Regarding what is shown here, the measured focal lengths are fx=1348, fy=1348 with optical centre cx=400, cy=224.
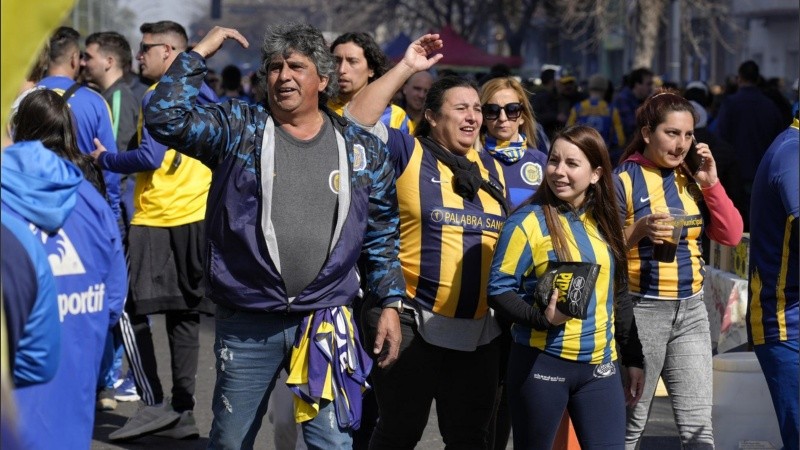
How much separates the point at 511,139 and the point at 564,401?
4.91 ft

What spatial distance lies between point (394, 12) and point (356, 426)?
45687 millimetres

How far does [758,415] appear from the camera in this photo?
6348 millimetres

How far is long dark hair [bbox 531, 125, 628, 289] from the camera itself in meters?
5.04

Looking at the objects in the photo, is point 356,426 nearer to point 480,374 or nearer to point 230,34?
point 480,374

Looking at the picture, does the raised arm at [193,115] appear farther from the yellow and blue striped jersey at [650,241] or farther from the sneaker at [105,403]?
the sneaker at [105,403]

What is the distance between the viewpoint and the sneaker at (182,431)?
7039 millimetres

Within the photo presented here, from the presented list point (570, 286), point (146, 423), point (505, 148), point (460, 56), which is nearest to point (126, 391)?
point (146, 423)

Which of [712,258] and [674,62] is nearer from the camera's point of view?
[712,258]

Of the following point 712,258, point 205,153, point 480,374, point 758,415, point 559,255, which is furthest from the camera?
point 712,258

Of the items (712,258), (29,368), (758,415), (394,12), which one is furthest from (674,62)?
(394,12)

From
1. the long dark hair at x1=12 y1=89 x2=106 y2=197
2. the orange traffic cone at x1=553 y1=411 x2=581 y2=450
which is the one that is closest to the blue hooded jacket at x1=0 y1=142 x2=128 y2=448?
the long dark hair at x1=12 y1=89 x2=106 y2=197

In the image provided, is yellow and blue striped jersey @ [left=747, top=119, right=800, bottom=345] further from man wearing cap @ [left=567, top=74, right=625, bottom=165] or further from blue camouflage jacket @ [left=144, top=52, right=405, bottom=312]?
man wearing cap @ [left=567, top=74, right=625, bottom=165]

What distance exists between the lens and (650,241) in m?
5.57

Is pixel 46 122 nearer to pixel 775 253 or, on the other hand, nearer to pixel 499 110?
pixel 499 110
